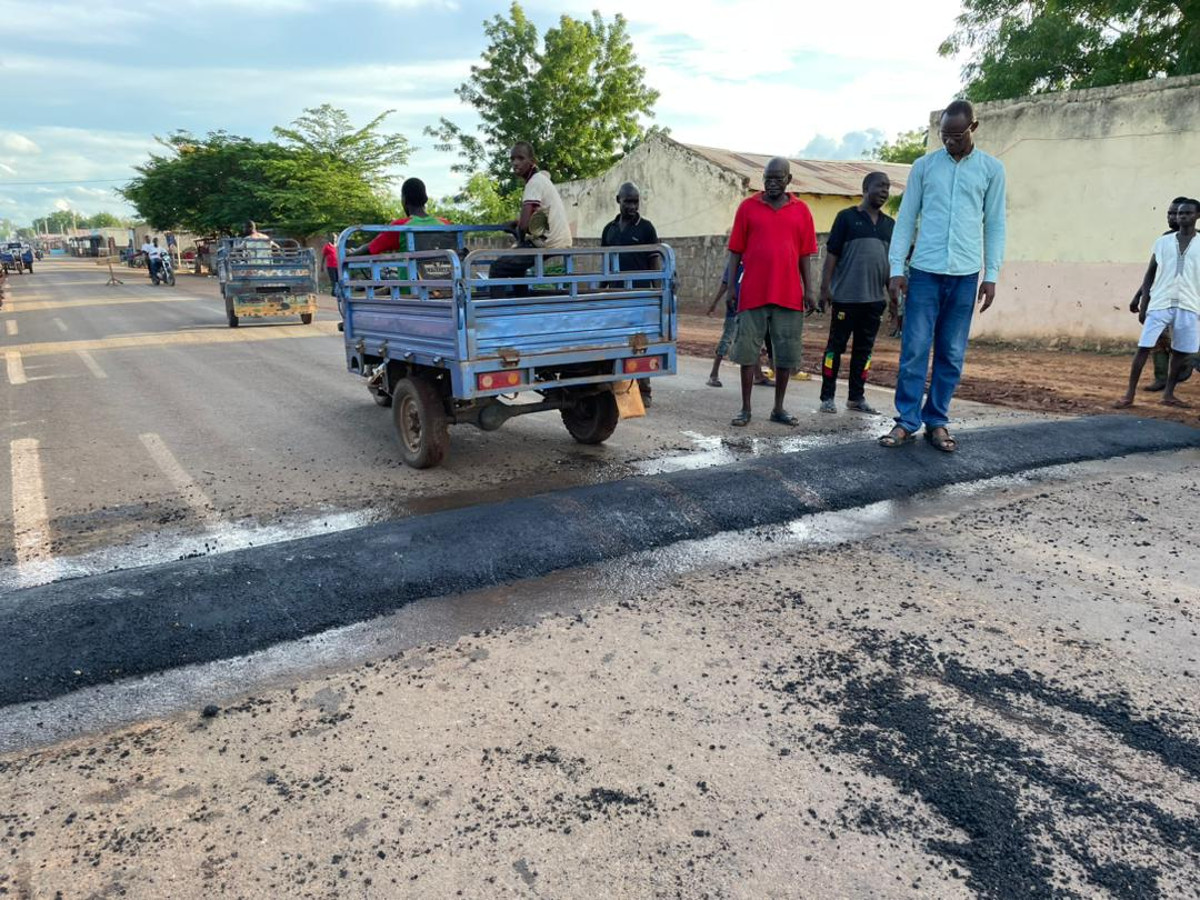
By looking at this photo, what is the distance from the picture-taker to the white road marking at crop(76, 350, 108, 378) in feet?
31.6

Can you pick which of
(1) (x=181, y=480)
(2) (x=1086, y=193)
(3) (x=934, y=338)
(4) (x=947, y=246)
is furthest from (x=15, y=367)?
(2) (x=1086, y=193)

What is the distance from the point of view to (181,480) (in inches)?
209

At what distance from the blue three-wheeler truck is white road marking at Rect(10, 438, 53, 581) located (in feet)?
6.94

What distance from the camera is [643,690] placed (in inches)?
108

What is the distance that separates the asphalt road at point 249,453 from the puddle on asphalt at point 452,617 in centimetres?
69

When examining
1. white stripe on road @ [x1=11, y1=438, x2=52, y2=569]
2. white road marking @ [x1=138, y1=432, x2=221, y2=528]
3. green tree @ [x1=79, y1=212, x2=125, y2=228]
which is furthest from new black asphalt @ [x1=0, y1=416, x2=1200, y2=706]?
green tree @ [x1=79, y1=212, x2=125, y2=228]

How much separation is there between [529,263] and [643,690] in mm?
3686

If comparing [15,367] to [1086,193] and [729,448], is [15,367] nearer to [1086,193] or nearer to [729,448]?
[729,448]

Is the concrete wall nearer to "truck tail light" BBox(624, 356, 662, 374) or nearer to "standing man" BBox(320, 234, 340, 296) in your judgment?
"truck tail light" BBox(624, 356, 662, 374)

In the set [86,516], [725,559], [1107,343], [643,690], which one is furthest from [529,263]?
[1107,343]

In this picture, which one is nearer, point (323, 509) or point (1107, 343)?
point (323, 509)

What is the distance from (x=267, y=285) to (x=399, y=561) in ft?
43.4

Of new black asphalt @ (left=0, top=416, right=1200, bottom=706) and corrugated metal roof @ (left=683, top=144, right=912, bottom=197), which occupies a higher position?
corrugated metal roof @ (left=683, top=144, right=912, bottom=197)

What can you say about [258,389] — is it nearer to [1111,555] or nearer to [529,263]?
[529,263]
